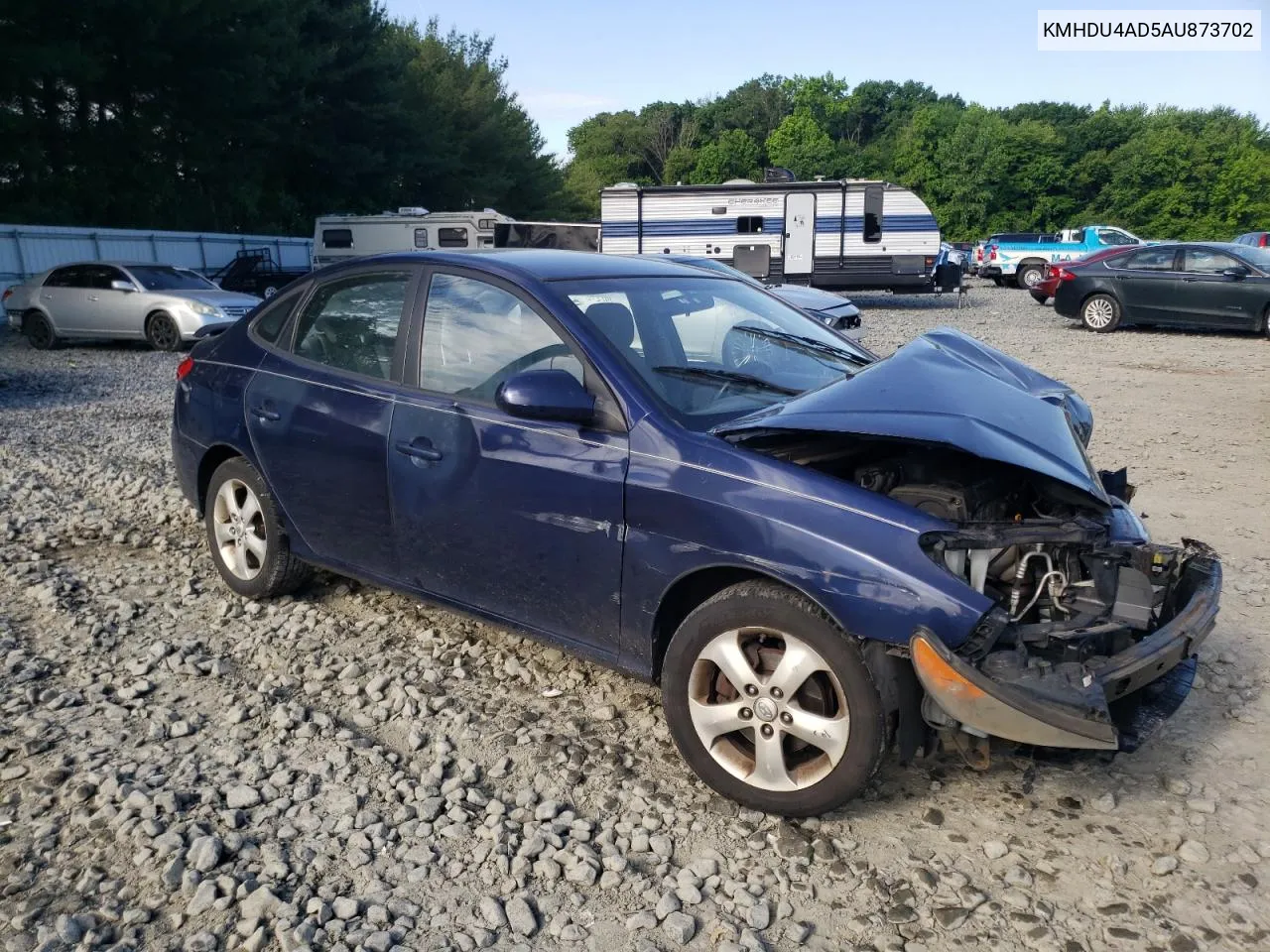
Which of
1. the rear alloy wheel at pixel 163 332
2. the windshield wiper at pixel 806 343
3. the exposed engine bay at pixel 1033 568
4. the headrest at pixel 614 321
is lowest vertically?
the rear alloy wheel at pixel 163 332

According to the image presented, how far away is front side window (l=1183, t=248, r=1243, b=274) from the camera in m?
16.5

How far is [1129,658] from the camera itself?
2.88 meters

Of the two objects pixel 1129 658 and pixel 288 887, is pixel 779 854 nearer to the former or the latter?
pixel 1129 658

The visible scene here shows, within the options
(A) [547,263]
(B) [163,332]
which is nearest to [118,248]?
(B) [163,332]

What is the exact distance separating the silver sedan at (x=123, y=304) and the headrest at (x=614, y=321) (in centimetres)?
1314

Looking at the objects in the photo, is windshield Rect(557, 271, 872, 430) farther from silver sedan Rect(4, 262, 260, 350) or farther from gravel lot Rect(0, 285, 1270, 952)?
silver sedan Rect(4, 262, 260, 350)

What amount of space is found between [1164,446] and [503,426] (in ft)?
23.2

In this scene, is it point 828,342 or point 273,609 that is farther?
point 273,609

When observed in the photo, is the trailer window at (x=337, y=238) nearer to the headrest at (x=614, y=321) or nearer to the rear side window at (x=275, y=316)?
the rear side window at (x=275, y=316)

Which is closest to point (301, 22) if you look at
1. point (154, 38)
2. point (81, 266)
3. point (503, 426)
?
point (154, 38)

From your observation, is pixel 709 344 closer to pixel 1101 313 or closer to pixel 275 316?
pixel 275 316

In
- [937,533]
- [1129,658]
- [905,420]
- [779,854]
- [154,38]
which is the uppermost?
[154,38]

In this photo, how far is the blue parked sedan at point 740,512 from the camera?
2914 millimetres

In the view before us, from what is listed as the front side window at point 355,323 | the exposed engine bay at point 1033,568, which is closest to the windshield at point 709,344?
the exposed engine bay at point 1033,568
